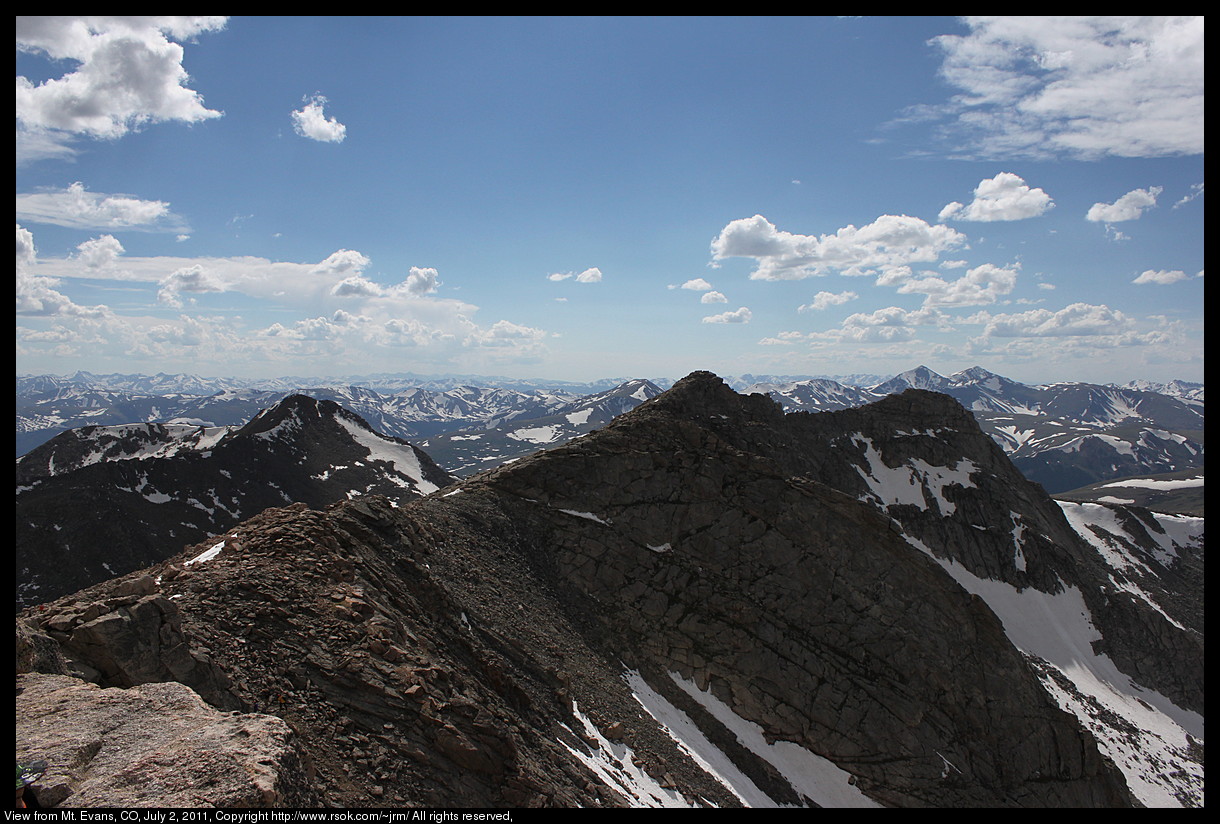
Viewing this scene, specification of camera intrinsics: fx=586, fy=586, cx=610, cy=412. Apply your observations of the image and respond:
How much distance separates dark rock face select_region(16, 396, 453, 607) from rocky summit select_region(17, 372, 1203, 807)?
66.9 meters

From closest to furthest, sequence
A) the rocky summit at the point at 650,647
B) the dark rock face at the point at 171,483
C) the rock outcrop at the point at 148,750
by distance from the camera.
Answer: the rock outcrop at the point at 148,750 → the rocky summit at the point at 650,647 → the dark rock face at the point at 171,483

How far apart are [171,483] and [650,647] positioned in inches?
4077

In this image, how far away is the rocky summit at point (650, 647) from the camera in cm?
1659

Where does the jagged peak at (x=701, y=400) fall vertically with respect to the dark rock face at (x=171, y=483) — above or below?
above

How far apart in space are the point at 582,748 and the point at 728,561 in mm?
21574

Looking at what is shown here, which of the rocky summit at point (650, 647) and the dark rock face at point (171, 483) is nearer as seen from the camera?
the rocky summit at point (650, 647)

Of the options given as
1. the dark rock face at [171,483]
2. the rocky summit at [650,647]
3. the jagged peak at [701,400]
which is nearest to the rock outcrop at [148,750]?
the rocky summit at [650,647]

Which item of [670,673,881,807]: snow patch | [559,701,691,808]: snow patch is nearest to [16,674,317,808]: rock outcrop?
[559,701,691,808]: snow patch

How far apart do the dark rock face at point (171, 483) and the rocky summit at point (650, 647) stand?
66.9m

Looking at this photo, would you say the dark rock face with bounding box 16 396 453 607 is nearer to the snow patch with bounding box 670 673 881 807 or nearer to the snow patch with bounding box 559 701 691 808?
the snow patch with bounding box 559 701 691 808

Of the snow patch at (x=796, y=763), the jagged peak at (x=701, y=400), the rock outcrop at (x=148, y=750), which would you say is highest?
the jagged peak at (x=701, y=400)

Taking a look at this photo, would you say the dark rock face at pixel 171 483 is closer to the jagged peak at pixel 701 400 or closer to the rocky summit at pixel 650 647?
the rocky summit at pixel 650 647

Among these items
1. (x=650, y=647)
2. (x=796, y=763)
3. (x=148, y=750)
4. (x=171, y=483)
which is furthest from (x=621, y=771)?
(x=171, y=483)

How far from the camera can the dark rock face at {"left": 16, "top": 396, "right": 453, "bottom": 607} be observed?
7812 cm
